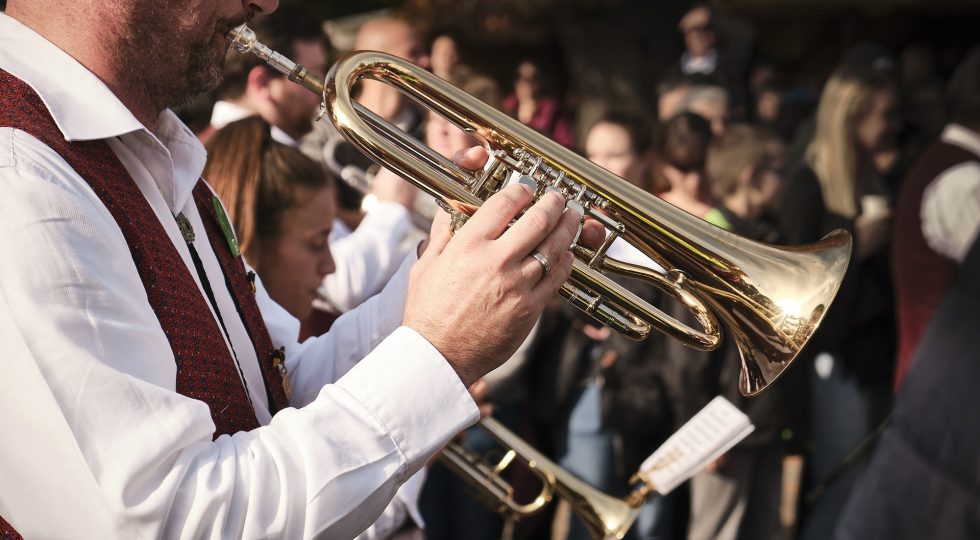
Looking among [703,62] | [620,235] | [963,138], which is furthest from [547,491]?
[703,62]

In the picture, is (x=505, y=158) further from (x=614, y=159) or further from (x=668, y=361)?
(x=614, y=159)

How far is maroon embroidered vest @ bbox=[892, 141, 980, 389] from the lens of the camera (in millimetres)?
3982

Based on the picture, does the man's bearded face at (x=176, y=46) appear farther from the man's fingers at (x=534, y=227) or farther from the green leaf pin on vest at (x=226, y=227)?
the man's fingers at (x=534, y=227)

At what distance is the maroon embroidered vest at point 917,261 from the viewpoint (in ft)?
13.1

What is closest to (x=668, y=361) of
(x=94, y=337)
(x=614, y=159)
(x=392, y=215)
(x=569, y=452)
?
(x=569, y=452)

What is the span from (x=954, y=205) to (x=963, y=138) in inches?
11.6

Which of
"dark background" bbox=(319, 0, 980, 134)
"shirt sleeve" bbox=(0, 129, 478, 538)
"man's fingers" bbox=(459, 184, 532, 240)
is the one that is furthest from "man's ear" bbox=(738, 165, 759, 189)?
"dark background" bbox=(319, 0, 980, 134)

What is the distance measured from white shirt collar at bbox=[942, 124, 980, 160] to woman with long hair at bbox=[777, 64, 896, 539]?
55 cm

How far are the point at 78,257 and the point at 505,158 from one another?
31.8 inches

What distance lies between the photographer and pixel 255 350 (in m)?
1.79

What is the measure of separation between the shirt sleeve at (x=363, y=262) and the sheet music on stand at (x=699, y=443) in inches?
43.3

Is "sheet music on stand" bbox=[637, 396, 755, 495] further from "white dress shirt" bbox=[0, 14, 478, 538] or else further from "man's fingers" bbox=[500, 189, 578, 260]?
"white dress shirt" bbox=[0, 14, 478, 538]

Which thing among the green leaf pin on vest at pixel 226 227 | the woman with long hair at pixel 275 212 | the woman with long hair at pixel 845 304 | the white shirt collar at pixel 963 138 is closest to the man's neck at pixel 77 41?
the green leaf pin on vest at pixel 226 227

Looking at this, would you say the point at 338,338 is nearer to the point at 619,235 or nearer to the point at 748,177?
the point at 619,235
